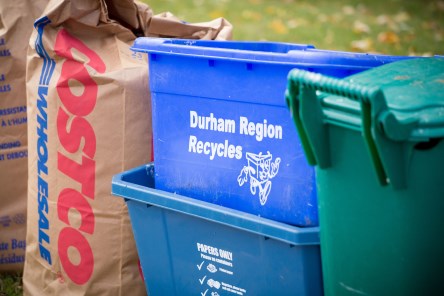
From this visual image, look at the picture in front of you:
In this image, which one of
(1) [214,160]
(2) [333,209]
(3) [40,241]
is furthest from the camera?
(3) [40,241]

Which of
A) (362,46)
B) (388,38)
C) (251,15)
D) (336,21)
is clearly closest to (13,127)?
(362,46)

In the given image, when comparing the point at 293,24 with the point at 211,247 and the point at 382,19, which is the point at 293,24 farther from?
the point at 211,247

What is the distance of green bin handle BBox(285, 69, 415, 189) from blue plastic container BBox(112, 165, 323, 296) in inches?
13.3

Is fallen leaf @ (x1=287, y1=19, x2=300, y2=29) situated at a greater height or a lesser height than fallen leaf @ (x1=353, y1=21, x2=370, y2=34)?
greater

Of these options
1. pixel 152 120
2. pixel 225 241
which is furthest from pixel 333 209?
pixel 152 120

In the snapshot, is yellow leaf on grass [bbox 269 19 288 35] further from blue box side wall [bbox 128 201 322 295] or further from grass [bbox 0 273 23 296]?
blue box side wall [bbox 128 201 322 295]

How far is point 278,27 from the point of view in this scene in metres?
6.73

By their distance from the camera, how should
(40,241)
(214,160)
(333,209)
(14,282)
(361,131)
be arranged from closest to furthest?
(361,131), (333,209), (214,160), (40,241), (14,282)

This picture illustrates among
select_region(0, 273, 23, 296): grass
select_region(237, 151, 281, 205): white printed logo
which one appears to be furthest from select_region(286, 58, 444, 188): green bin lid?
select_region(0, 273, 23, 296): grass

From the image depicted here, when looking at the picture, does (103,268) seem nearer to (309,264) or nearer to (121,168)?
(121,168)

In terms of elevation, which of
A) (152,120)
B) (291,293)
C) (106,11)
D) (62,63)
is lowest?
(291,293)

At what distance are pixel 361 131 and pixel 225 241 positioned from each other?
76 centimetres

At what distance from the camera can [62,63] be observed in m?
2.77

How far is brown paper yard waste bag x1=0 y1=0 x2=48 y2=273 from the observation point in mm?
3100
